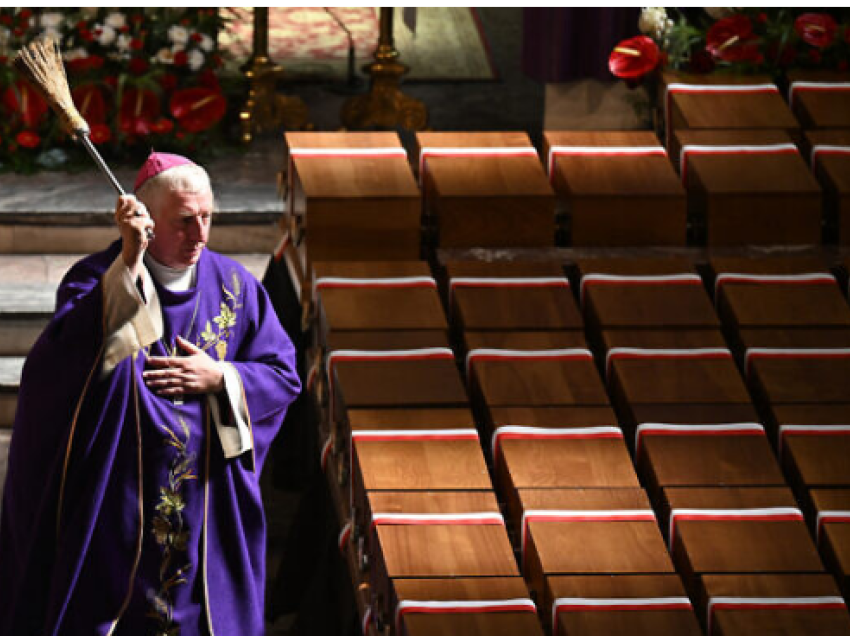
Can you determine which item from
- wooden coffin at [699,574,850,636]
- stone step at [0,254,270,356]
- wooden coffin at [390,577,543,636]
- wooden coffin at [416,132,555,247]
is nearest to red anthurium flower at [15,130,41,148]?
stone step at [0,254,270,356]

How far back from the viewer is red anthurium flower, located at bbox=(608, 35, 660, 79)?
21.6 ft

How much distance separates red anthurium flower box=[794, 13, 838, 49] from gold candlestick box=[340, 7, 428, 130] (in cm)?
174

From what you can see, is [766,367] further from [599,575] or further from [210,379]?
[210,379]

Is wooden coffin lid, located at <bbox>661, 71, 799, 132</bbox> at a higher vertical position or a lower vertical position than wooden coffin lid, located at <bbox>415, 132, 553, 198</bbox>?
higher

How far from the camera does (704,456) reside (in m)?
5.28

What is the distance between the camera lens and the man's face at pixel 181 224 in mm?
4625

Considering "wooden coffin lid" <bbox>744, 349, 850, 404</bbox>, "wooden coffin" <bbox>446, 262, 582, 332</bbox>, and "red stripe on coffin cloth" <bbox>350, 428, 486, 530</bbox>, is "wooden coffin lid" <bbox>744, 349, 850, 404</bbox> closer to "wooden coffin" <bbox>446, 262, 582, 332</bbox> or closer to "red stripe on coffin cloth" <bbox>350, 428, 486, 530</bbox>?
"wooden coffin" <bbox>446, 262, 582, 332</bbox>

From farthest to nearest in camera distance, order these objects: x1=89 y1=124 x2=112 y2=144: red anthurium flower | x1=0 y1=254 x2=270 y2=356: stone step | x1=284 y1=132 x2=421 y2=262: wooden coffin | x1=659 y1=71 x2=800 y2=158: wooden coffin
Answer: x1=89 y1=124 x2=112 y2=144: red anthurium flower
x1=0 y1=254 x2=270 y2=356: stone step
x1=659 y1=71 x2=800 y2=158: wooden coffin
x1=284 y1=132 x2=421 y2=262: wooden coffin

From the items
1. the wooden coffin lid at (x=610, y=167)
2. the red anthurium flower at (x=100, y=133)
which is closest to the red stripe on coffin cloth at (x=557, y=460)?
the wooden coffin lid at (x=610, y=167)

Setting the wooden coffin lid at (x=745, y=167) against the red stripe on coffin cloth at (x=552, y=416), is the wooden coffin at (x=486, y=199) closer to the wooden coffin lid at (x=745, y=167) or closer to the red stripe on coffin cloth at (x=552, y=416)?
the wooden coffin lid at (x=745, y=167)

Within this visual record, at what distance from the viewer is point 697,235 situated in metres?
6.10

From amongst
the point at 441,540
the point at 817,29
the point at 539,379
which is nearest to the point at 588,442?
the point at 539,379

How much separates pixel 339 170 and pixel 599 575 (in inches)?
61.6

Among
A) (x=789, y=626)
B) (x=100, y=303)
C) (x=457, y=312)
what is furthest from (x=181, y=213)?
(x=789, y=626)
